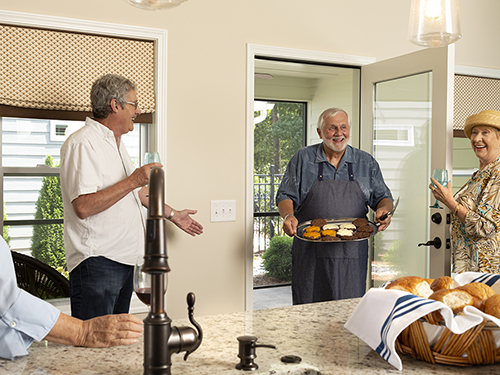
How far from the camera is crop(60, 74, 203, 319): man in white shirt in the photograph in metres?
2.02

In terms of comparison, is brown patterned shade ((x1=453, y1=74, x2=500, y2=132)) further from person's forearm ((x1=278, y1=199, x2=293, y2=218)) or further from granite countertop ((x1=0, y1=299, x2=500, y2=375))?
granite countertop ((x1=0, y1=299, x2=500, y2=375))

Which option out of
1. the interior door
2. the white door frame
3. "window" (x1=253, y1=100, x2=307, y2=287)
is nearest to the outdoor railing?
"window" (x1=253, y1=100, x2=307, y2=287)

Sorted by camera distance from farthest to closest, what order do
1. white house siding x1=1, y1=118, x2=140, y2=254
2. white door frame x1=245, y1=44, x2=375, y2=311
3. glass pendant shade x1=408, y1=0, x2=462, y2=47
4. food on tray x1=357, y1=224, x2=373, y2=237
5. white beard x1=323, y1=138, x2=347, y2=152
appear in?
white door frame x1=245, y1=44, x2=375, y2=311 < white beard x1=323, y1=138, x2=347, y2=152 < white house siding x1=1, y1=118, x2=140, y2=254 < food on tray x1=357, y1=224, x2=373, y2=237 < glass pendant shade x1=408, y1=0, x2=462, y2=47

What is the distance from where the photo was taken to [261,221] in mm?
6105

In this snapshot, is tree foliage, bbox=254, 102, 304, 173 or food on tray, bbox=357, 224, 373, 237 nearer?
food on tray, bbox=357, 224, 373, 237

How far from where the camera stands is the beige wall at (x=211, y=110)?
2.78 meters

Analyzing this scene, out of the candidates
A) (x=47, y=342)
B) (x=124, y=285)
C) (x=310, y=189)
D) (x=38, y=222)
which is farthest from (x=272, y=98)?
(x=47, y=342)

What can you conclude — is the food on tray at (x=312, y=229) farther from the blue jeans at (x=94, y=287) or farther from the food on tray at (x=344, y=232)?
the blue jeans at (x=94, y=287)

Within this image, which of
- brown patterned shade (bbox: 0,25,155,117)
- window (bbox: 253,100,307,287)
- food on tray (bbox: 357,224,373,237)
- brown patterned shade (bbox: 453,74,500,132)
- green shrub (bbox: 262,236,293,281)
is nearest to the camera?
brown patterned shade (bbox: 0,25,155,117)

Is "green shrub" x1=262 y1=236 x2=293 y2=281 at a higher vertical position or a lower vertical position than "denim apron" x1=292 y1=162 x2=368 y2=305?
lower

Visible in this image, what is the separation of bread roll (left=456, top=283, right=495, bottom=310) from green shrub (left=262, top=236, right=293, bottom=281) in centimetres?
509

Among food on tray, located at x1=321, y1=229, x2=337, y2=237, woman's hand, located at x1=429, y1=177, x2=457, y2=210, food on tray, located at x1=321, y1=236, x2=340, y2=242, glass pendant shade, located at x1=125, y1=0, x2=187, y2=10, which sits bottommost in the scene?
food on tray, located at x1=321, y1=236, x2=340, y2=242

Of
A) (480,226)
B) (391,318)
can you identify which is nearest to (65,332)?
(391,318)

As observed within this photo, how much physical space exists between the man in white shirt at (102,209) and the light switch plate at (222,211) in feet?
2.39
